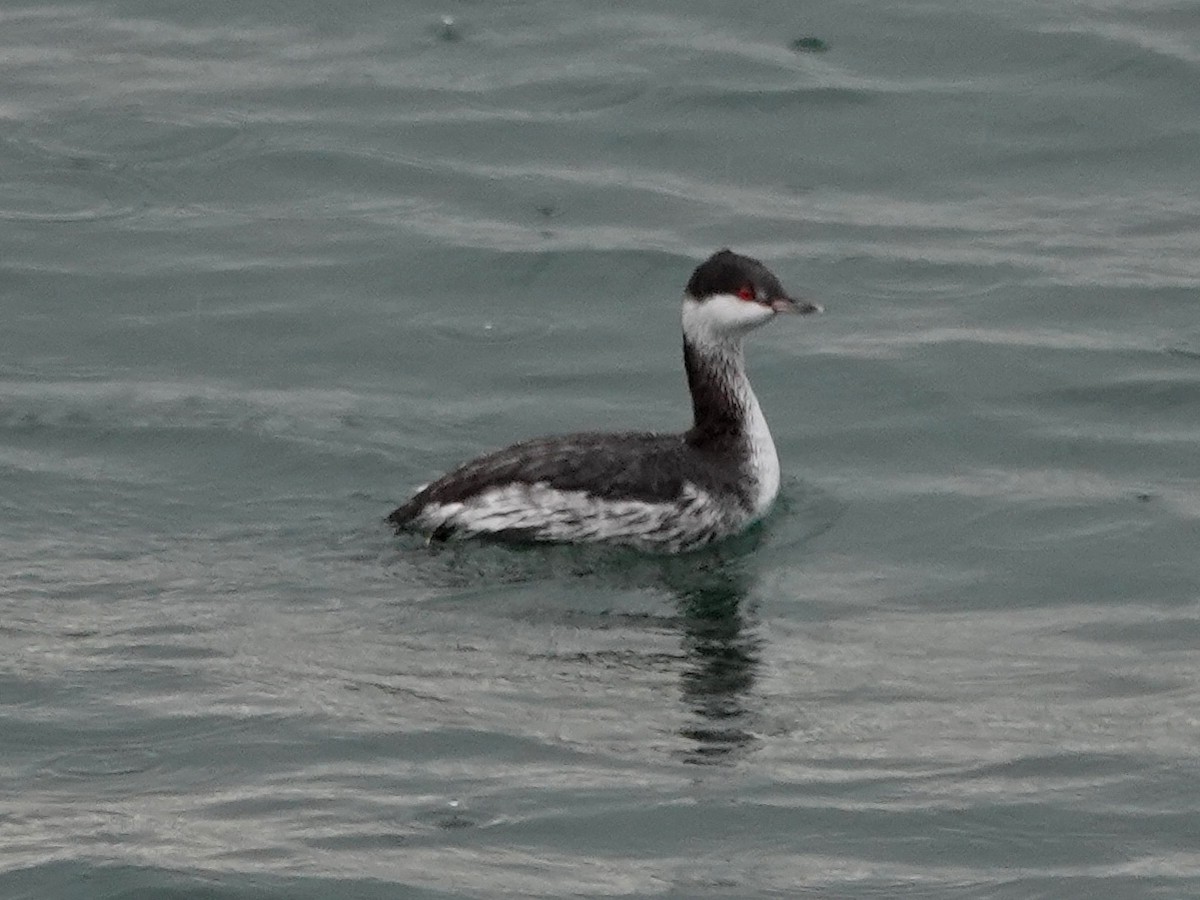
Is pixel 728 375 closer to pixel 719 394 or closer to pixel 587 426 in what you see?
pixel 719 394

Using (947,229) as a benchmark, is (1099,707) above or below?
below

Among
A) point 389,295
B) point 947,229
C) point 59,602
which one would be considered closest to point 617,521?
point 59,602

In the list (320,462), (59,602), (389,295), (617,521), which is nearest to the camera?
(59,602)

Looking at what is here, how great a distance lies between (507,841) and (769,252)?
8589 millimetres

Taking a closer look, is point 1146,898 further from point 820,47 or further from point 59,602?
point 820,47

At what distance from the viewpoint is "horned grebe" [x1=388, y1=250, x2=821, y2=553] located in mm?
13953

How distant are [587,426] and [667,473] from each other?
1.56 metres

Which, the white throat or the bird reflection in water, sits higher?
the white throat

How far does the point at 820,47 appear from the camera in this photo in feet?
69.8

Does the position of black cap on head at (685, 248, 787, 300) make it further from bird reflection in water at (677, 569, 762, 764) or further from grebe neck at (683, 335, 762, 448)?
bird reflection in water at (677, 569, 762, 764)

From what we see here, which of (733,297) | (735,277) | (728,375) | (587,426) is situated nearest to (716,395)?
(728,375)

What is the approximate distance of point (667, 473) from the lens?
47.1 ft

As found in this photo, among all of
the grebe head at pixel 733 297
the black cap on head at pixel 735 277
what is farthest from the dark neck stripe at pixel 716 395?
the black cap on head at pixel 735 277

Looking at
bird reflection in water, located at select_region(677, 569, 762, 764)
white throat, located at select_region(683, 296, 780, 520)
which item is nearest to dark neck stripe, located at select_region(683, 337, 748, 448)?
white throat, located at select_region(683, 296, 780, 520)
